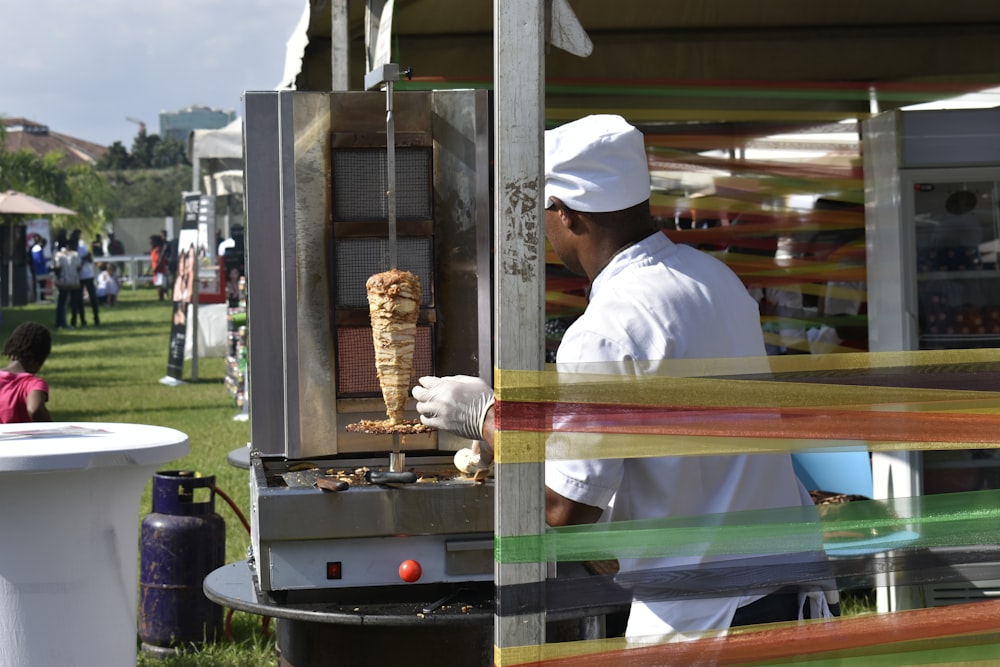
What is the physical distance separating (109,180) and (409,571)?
11366 centimetres

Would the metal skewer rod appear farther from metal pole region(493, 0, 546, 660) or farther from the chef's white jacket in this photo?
metal pole region(493, 0, 546, 660)

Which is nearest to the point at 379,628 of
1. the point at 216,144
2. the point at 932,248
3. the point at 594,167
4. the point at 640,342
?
the point at 640,342

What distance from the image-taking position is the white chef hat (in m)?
2.30

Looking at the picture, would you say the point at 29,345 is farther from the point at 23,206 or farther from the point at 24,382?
the point at 23,206

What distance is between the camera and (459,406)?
8.04 ft

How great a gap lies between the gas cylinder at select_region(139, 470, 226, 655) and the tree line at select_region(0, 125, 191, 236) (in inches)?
794

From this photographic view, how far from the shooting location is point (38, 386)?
5.95 m

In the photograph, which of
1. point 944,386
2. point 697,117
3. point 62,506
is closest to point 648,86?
point 697,117

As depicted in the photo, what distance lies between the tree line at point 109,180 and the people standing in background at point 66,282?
Result: 3.22m

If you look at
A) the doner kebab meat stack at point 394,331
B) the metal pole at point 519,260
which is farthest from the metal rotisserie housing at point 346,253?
the metal pole at point 519,260

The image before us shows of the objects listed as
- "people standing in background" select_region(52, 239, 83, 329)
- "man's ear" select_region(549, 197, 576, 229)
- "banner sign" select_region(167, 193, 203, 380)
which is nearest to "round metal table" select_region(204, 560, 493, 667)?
"man's ear" select_region(549, 197, 576, 229)

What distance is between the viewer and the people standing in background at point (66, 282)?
79.3 ft

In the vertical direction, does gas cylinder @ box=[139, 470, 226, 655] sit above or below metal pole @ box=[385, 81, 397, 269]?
below

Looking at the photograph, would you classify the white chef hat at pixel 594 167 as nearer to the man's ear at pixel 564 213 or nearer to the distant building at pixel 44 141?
the man's ear at pixel 564 213
